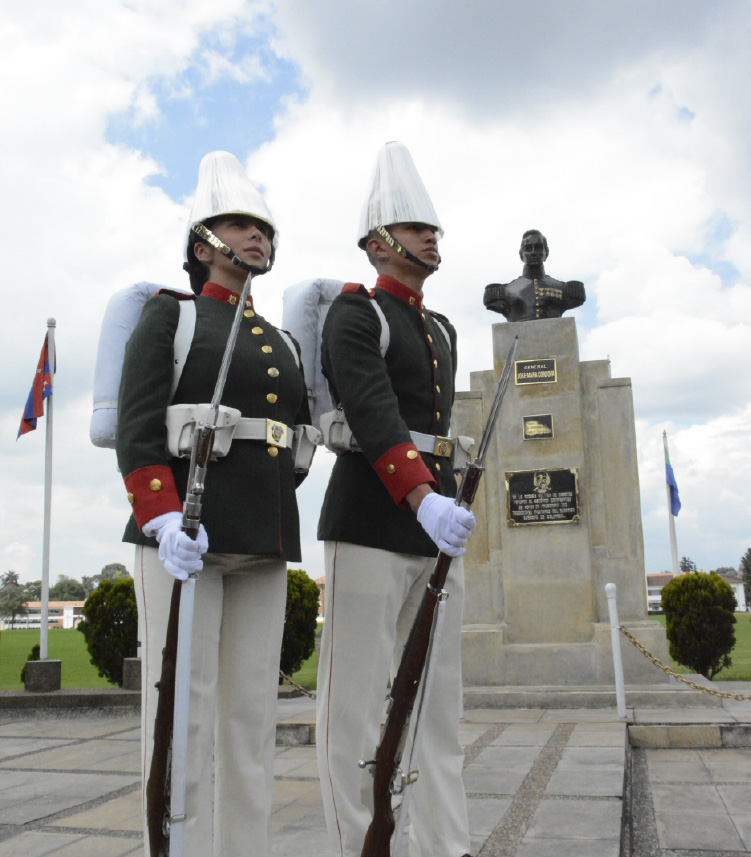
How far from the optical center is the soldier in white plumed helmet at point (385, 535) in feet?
7.73

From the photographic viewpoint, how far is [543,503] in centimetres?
743

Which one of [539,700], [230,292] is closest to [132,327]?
[230,292]

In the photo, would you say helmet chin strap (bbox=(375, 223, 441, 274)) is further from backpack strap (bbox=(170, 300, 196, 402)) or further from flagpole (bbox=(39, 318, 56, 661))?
flagpole (bbox=(39, 318, 56, 661))

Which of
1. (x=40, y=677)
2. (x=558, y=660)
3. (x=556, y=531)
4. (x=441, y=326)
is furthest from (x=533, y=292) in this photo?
(x=40, y=677)

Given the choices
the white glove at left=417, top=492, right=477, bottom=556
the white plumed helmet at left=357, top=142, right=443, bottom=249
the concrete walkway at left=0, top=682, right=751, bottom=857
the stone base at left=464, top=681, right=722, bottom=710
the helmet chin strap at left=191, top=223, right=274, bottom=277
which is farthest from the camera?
the stone base at left=464, top=681, right=722, bottom=710

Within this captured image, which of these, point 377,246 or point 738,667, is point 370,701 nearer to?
point 377,246

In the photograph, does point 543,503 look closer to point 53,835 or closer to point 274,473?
point 53,835

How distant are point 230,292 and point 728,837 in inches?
112

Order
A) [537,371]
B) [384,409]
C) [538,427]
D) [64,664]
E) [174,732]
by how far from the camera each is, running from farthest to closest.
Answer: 1. [64,664]
2. [537,371]
3. [538,427]
4. [384,409]
5. [174,732]

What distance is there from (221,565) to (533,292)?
6.13 metres

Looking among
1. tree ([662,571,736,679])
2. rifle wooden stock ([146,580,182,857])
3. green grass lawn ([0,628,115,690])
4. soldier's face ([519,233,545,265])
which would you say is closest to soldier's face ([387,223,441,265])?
rifle wooden stock ([146,580,182,857])

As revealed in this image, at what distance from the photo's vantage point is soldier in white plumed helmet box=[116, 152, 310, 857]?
217 cm

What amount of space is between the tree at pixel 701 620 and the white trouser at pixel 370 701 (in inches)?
298

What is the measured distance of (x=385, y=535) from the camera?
2473 millimetres
